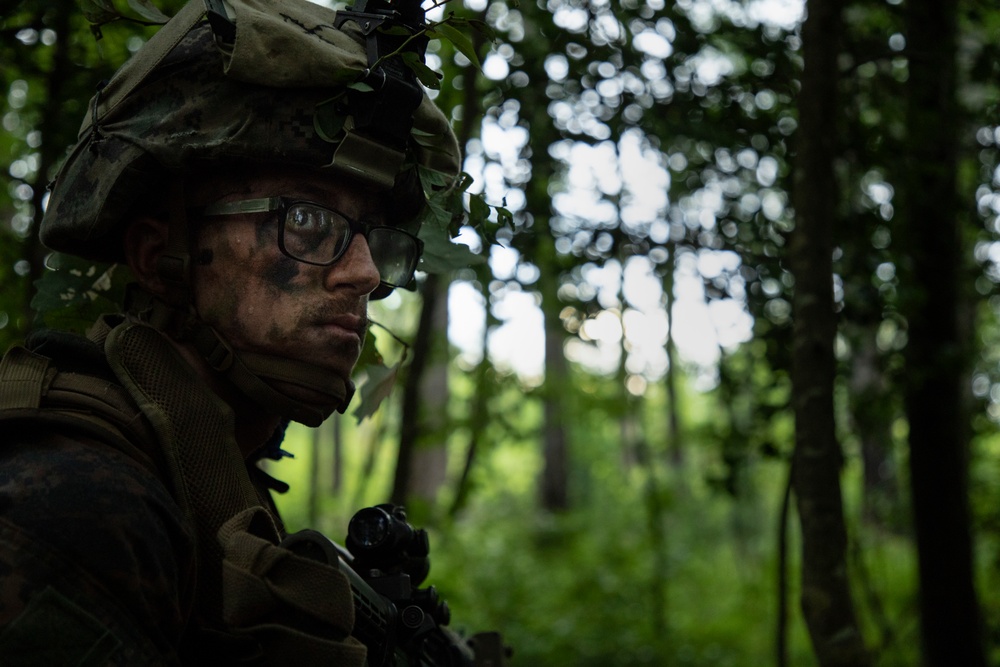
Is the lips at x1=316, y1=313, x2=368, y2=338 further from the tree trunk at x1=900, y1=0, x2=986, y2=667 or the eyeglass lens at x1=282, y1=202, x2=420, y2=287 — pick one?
the tree trunk at x1=900, y1=0, x2=986, y2=667

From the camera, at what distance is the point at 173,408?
1632mm

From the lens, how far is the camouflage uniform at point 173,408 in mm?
1292

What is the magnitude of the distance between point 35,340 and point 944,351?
4.22 metres

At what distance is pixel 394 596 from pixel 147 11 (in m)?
1.46

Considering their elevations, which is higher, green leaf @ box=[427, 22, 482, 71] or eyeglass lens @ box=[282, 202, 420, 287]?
green leaf @ box=[427, 22, 482, 71]

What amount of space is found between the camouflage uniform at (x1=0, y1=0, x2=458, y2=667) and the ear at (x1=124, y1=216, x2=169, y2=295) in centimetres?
4

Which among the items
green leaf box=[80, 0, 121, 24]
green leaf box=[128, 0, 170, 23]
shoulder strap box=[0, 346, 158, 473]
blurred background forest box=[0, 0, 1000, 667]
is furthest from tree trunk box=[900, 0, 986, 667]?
shoulder strap box=[0, 346, 158, 473]

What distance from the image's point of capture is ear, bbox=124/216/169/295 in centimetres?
193

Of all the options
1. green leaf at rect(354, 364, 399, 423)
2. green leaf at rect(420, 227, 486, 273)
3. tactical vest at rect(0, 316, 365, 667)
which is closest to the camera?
tactical vest at rect(0, 316, 365, 667)

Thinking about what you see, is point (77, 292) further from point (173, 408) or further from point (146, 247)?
point (173, 408)

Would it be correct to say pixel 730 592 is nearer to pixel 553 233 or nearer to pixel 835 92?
pixel 553 233

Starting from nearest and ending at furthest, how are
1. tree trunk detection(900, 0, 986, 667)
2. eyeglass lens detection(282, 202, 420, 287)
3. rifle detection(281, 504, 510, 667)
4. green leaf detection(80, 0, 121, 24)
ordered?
rifle detection(281, 504, 510, 667) < eyeglass lens detection(282, 202, 420, 287) < green leaf detection(80, 0, 121, 24) < tree trunk detection(900, 0, 986, 667)

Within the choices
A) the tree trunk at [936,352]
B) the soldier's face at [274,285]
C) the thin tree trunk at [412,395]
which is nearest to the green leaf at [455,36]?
the soldier's face at [274,285]

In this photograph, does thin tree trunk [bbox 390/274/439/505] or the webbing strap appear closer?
the webbing strap
